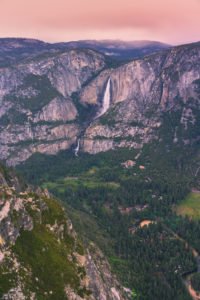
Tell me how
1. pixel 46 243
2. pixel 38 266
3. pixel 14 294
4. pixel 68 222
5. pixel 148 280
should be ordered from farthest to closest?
1. pixel 148 280
2. pixel 68 222
3. pixel 46 243
4. pixel 38 266
5. pixel 14 294

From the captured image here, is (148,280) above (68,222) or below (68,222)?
below

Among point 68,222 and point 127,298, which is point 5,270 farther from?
point 127,298

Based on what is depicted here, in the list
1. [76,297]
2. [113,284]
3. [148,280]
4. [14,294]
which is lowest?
[148,280]

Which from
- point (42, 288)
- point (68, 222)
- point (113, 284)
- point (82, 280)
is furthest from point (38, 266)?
point (113, 284)

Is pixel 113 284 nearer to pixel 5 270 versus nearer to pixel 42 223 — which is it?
pixel 42 223

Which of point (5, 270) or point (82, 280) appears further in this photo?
point (82, 280)

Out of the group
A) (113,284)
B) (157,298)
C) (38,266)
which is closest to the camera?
(38,266)

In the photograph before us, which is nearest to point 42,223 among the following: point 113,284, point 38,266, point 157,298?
point 38,266
